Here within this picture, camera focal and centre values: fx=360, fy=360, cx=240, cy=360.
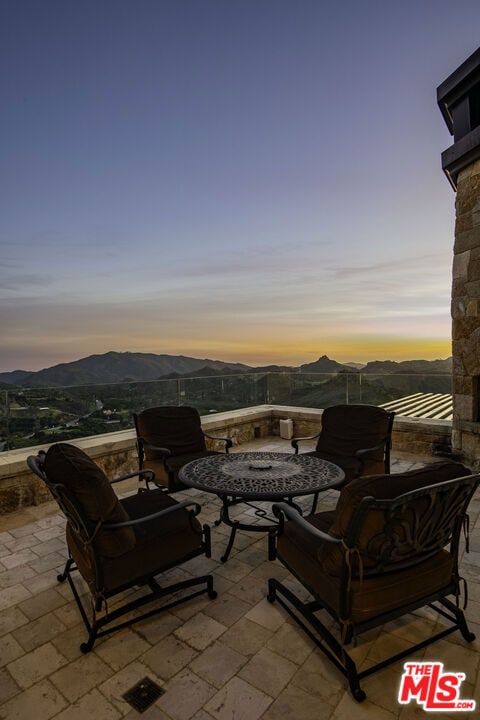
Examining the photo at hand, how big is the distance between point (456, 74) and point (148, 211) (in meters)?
5.32

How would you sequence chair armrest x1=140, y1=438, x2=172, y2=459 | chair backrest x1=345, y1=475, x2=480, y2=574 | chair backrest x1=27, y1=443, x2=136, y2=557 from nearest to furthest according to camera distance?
chair backrest x1=345, y1=475, x2=480, y2=574
chair backrest x1=27, y1=443, x2=136, y2=557
chair armrest x1=140, y1=438, x2=172, y2=459

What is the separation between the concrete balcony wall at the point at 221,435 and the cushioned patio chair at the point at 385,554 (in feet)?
10.1

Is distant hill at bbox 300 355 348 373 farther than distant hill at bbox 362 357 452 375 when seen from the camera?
Yes

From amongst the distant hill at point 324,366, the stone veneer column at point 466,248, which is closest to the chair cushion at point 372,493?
the stone veneer column at point 466,248

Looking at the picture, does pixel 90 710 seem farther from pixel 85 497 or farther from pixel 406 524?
pixel 406 524

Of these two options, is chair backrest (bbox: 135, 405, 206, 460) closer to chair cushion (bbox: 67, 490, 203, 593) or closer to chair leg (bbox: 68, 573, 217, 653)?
chair cushion (bbox: 67, 490, 203, 593)

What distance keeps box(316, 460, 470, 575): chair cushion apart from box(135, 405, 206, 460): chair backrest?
256 cm

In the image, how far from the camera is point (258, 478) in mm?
2689

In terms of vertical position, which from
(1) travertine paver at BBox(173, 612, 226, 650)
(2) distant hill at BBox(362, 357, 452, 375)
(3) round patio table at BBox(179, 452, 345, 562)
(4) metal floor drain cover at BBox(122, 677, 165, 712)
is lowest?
(1) travertine paver at BBox(173, 612, 226, 650)

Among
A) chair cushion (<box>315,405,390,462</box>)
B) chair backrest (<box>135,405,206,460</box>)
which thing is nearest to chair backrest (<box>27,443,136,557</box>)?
chair backrest (<box>135,405,206,460</box>)

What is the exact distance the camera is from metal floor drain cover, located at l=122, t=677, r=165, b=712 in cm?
149

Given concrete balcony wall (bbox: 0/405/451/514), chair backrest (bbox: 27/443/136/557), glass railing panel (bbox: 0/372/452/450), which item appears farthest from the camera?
glass railing panel (bbox: 0/372/452/450)

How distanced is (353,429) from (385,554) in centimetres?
241

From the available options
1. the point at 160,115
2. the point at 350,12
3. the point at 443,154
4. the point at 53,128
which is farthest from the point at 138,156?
the point at 443,154
